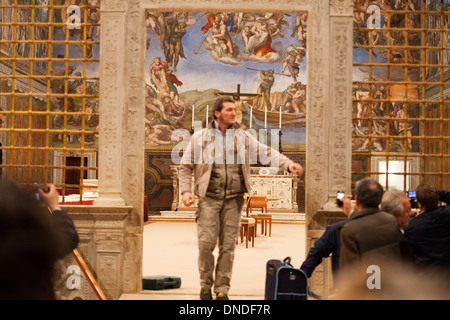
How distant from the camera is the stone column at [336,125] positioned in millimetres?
5781

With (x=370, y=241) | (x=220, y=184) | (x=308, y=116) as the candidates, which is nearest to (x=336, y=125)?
(x=308, y=116)

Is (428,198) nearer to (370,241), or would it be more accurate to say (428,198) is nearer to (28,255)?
(370,241)

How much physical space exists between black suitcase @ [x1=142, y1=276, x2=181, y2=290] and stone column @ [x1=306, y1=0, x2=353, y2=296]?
1603mm

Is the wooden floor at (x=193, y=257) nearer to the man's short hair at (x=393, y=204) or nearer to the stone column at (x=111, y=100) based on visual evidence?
the stone column at (x=111, y=100)

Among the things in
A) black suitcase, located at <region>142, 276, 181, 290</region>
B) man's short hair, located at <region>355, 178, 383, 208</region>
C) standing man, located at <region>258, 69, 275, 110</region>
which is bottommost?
black suitcase, located at <region>142, 276, 181, 290</region>

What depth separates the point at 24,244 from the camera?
3.66 feet

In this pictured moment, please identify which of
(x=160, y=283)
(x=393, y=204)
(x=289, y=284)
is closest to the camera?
(x=393, y=204)

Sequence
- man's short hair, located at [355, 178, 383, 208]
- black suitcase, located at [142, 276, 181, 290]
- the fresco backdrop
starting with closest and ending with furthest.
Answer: man's short hair, located at [355, 178, 383, 208] → black suitcase, located at [142, 276, 181, 290] → the fresco backdrop

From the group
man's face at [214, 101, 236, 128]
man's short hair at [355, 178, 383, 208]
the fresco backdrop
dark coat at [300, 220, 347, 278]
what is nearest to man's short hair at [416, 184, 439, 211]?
dark coat at [300, 220, 347, 278]

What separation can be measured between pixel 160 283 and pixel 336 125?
8.89 ft

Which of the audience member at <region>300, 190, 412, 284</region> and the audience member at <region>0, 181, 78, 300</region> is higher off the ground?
the audience member at <region>0, 181, 78, 300</region>

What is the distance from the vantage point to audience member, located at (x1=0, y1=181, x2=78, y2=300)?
111 cm

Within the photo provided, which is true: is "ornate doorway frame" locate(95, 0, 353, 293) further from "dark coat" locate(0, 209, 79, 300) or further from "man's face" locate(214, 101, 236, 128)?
"dark coat" locate(0, 209, 79, 300)
